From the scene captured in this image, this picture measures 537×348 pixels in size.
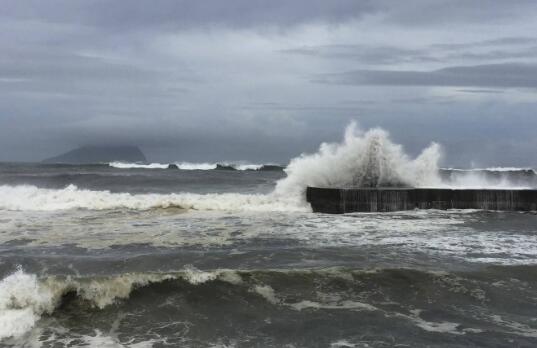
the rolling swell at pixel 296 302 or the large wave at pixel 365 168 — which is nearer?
the rolling swell at pixel 296 302

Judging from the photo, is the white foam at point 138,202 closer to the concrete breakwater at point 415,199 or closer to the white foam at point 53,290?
the concrete breakwater at point 415,199

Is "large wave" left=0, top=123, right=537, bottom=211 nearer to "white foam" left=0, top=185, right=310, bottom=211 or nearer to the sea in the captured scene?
"white foam" left=0, top=185, right=310, bottom=211

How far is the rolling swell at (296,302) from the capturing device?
5602mm

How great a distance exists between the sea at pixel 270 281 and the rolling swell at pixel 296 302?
22mm

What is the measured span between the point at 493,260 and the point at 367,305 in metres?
3.07

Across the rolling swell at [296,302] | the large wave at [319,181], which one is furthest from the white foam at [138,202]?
the rolling swell at [296,302]

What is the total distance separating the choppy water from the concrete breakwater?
6.79 feet

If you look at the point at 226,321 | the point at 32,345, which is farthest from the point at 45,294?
the point at 226,321

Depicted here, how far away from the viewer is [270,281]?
718 cm

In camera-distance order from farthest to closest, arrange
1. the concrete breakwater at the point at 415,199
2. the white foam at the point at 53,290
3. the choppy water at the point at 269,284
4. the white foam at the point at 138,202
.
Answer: the white foam at the point at 138,202 → the concrete breakwater at the point at 415,199 → the white foam at the point at 53,290 → the choppy water at the point at 269,284

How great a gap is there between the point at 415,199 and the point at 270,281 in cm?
832

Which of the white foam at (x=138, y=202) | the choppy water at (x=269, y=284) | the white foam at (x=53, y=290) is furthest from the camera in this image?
the white foam at (x=138, y=202)

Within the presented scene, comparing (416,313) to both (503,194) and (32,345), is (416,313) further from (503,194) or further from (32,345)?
(503,194)

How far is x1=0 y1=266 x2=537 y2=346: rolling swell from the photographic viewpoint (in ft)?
18.4
